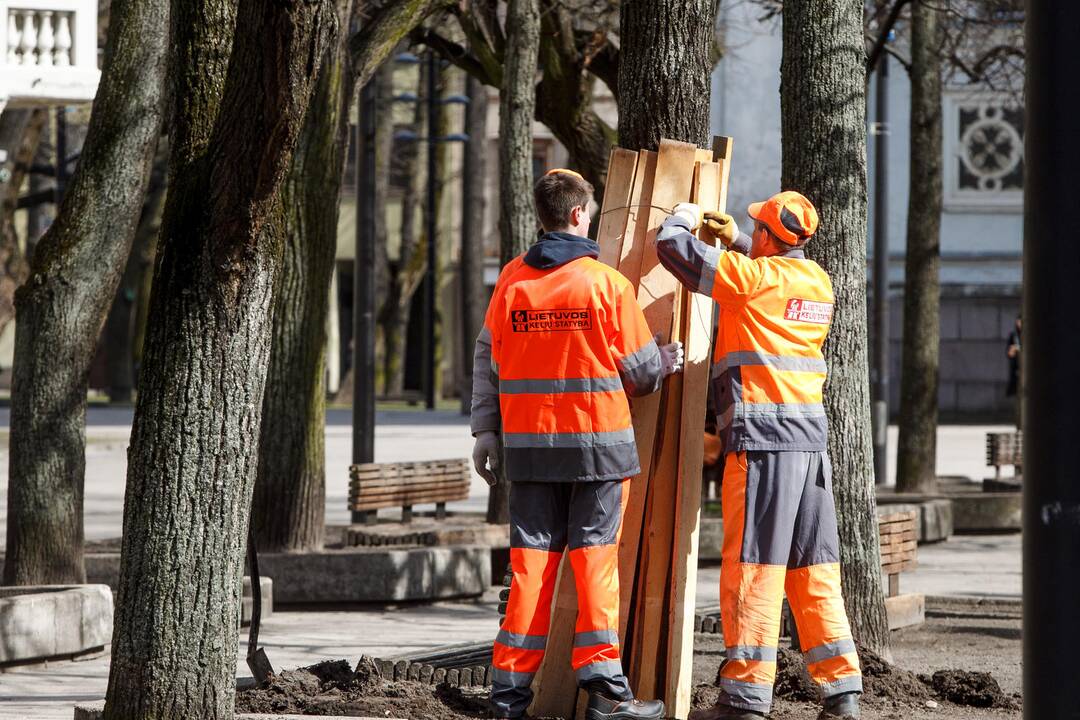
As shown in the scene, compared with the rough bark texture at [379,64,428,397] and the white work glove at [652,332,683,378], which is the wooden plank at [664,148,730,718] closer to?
the white work glove at [652,332,683,378]

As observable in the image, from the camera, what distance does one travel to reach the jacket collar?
5.95 m

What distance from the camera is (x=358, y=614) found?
34.0 feet

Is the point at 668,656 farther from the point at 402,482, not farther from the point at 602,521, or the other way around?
the point at 402,482

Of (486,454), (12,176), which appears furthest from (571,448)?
(12,176)

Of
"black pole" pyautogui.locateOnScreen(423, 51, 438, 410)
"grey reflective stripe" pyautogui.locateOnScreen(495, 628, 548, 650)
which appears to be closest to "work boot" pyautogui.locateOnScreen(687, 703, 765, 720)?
"grey reflective stripe" pyautogui.locateOnScreen(495, 628, 548, 650)

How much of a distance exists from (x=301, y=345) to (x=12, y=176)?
1344cm

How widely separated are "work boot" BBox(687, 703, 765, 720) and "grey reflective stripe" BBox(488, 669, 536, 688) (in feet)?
2.04

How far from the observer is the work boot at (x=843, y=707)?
613cm

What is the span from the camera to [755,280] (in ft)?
19.6

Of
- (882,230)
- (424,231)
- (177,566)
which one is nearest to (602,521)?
(177,566)

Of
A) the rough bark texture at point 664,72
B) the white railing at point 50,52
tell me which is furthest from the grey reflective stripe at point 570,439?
the white railing at point 50,52

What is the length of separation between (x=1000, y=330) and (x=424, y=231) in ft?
40.8

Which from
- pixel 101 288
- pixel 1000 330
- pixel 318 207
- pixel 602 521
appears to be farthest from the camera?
pixel 1000 330

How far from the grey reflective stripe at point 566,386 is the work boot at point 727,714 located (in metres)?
1.12
